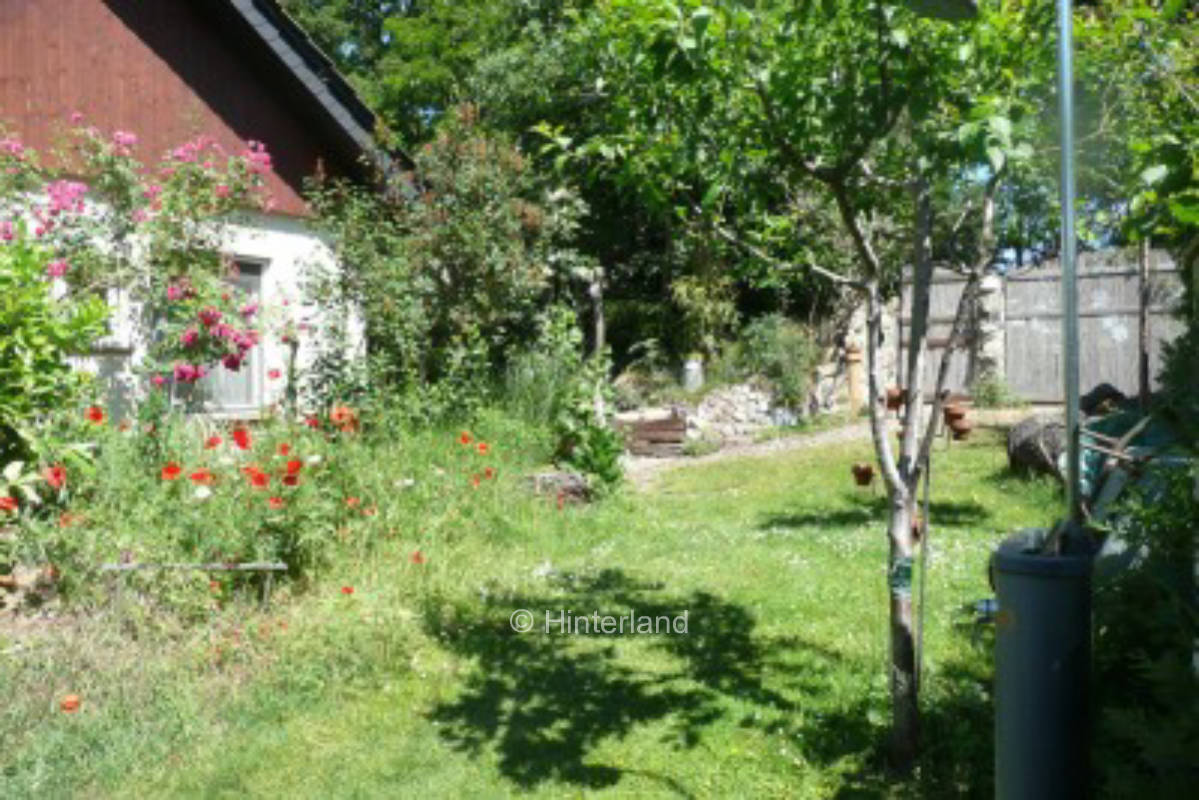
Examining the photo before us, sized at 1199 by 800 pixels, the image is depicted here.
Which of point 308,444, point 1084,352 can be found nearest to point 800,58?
point 308,444

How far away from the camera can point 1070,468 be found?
88.0 inches

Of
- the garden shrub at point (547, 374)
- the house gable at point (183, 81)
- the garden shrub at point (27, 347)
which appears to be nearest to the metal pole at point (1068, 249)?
the garden shrub at point (27, 347)

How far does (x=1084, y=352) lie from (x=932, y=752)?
470 inches

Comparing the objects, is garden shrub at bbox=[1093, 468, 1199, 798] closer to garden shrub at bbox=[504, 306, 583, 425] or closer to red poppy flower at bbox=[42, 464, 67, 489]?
red poppy flower at bbox=[42, 464, 67, 489]

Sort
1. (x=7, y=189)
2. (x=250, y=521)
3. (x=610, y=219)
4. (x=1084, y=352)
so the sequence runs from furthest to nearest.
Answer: (x=610, y=219) → (x=1084, y=352) → (x=7, y=189) → (x=250, y=521)

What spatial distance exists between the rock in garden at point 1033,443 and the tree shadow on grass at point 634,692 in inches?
149

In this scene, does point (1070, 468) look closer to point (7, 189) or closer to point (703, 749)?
point (703, 749)

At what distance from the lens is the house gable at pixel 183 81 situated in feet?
26.4

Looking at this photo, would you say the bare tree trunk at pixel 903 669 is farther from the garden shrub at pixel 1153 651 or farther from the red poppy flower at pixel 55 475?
the red poppy flower at pixel 55 475

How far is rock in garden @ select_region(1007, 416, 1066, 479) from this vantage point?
7641mm

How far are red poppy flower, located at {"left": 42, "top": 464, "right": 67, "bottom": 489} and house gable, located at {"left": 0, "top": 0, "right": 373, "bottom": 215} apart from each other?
4391 millimetres

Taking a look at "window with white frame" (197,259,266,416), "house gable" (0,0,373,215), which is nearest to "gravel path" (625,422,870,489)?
"window with white frame" (197,259,266,416)

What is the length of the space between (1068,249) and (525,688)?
283 centimetres

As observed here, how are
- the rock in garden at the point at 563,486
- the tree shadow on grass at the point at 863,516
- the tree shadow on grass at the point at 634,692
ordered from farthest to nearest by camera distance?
1. the rock in garden at the point at 563,486
2. the tree shadow on grass at the point at 863,516
3. the tree shadow on grass at the point at 634,692
